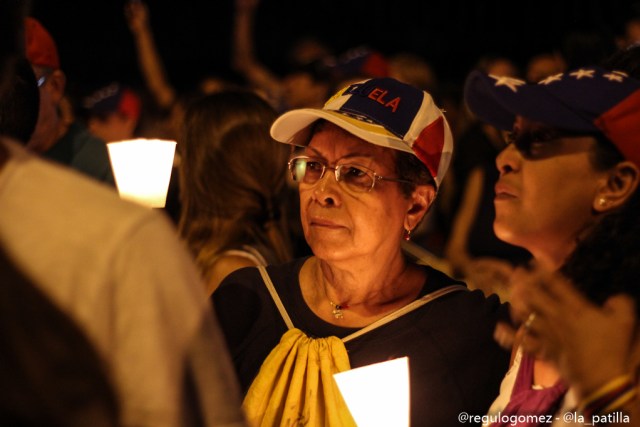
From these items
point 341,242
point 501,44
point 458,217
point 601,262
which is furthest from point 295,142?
point 501,44

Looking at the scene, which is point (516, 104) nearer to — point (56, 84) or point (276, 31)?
point (56, 84)

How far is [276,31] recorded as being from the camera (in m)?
12.9

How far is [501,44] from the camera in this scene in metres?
10.6

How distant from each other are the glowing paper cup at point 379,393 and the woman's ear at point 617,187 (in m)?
0.65

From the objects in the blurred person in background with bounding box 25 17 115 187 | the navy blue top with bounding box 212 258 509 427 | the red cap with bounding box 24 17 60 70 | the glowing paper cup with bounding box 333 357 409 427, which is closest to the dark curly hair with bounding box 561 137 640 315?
the glowing paper cup with bounding box 333 357 409 427

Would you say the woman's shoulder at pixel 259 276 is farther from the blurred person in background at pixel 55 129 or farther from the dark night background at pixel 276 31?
the dark night background at pixel 276 31

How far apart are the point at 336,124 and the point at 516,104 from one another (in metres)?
0.72

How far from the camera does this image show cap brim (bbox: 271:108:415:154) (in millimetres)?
2777

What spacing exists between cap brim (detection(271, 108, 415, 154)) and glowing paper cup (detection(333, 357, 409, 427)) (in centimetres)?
81

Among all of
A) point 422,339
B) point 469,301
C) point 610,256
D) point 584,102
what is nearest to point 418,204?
point 469,301

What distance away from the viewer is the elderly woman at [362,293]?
271 centimetres

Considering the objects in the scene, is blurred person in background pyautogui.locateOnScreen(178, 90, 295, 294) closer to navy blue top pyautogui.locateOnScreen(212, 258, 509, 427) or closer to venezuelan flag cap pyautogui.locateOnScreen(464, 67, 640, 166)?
navy blue top pyautogui.locateOnScreen(212, 258, 509, 427)

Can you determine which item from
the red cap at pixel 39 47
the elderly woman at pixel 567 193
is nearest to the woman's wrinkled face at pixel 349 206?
the elderly woman at pixel 567 193

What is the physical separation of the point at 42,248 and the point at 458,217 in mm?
5080
